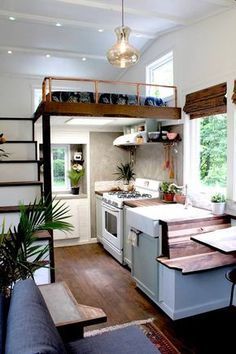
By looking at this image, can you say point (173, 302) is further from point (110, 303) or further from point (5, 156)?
point (5, 156)

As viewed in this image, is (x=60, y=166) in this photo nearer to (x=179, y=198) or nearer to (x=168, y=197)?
(x=168, y=197)

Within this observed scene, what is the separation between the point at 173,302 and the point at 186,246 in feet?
1.84

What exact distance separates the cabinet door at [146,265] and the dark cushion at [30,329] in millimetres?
1847

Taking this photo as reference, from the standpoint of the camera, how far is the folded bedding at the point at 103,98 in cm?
351

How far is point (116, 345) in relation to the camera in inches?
65.7

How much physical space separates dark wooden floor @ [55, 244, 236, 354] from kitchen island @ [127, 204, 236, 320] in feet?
0.37

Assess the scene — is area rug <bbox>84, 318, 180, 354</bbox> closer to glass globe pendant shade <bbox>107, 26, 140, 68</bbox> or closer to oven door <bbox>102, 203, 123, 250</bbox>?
oven door <bbox>102, 203, 123, 250</bbox>

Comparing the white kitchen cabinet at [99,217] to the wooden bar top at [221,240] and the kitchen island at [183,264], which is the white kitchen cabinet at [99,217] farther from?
the wooden bar top at [221,240]

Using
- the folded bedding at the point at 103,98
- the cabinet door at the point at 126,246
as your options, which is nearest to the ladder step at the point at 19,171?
the folded bedding at the point at 103,98

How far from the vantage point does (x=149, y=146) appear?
4973 millimetres

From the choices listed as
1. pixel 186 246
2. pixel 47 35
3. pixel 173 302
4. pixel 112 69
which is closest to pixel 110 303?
pixel 173 302

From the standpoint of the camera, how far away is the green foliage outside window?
3.51 metres

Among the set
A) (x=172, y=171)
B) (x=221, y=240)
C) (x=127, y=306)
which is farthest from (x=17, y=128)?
(x=221, y=240)

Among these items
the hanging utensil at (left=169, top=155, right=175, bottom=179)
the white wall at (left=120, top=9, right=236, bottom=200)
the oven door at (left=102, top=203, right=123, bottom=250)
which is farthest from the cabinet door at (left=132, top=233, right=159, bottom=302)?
the hanging utensil at (left=169, top=155, right=175, bottom=179)
